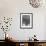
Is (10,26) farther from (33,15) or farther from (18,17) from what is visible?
(33,15)

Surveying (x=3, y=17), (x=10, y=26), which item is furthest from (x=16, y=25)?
(x=3, y=17)

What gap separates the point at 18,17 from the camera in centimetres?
542

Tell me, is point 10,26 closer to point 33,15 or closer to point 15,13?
point 15,13

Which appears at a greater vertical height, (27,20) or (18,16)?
(18,16)

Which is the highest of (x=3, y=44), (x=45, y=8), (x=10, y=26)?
(x=45, y=8)

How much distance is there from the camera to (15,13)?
5.42 m

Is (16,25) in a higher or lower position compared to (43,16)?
lower

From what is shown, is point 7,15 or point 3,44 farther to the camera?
point 7,15

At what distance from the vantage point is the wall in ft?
17.7

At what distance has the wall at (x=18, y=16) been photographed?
5.38 metres

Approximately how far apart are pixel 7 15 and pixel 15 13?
0.32 metres

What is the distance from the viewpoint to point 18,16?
542 centimetres

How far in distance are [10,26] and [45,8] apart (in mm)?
1550

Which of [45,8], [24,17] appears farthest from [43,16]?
[24,17]
